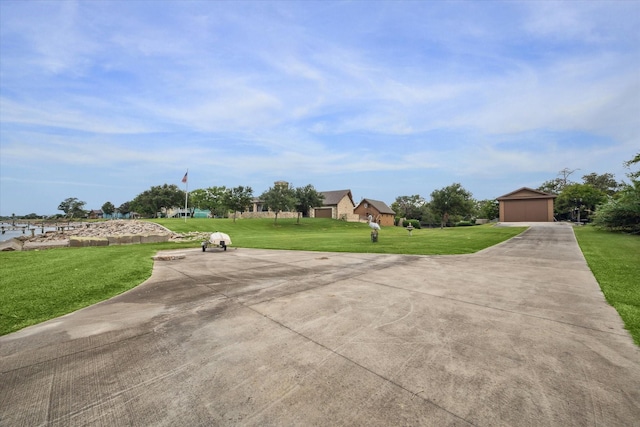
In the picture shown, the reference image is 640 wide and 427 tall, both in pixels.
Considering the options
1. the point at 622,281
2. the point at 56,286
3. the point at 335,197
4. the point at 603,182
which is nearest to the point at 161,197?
the point at 335,197

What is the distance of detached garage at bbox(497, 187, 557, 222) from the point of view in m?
39.3

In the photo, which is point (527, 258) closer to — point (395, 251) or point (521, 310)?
point (395, 251)

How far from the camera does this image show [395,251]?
47.1 feet

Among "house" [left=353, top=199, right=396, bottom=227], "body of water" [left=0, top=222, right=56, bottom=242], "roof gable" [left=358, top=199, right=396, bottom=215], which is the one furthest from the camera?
"roof gable" [left=358, top=199, right=396, bottom=215]

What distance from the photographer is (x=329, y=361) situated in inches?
132

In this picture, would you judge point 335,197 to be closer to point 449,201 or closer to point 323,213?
point 323,213

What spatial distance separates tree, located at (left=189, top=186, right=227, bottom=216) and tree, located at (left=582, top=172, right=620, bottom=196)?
90.0 meters

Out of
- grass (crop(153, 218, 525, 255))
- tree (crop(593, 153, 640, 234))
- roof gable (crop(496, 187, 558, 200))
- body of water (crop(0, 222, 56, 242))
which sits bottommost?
body of water (crop(0, 222, 56, 242))

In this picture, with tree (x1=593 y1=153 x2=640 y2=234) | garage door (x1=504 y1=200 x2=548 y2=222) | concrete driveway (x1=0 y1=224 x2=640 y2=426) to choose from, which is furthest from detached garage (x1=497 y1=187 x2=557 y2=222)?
concrete driveway (x1=0 y1=224 x2=640 y2=426)

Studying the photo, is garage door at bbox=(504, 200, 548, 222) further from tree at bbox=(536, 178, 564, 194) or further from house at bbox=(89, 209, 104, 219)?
house at bbox=(89, 209, 104, 219)

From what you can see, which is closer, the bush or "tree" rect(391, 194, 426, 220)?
the bush

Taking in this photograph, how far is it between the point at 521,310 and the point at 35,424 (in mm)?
6993

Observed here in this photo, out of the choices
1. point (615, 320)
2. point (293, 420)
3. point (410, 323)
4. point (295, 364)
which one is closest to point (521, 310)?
point (615, 320)

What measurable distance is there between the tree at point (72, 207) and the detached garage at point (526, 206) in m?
149
